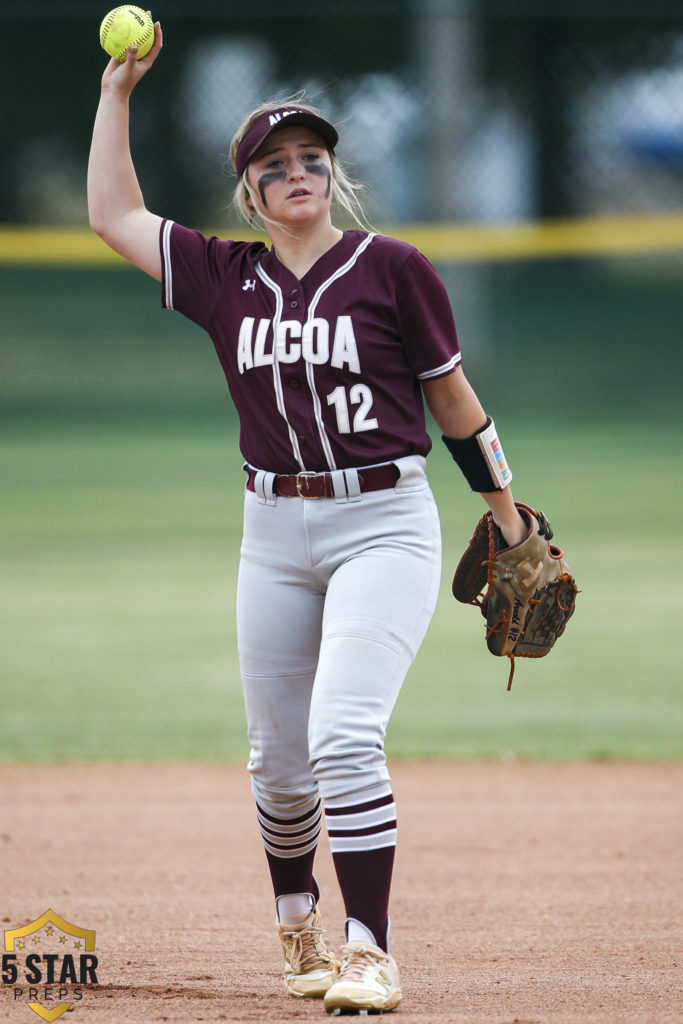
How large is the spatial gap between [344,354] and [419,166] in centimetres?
1167

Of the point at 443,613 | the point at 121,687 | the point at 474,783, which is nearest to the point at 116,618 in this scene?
the point at 121,687

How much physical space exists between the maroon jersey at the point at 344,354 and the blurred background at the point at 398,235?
19.4ft

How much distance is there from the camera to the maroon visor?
276 cm

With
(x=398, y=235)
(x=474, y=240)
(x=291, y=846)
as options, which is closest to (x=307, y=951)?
(x=291, y=846)

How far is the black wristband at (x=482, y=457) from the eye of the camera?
2811mm

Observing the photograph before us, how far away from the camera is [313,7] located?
49.2 ft

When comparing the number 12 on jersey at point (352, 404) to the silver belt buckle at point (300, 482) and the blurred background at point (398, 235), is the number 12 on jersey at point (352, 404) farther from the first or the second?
the blurred background at point (398, 235)

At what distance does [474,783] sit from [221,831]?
1045 millimetres

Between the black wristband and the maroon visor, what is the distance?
69 cm

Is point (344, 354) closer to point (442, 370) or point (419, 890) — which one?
point (442, 370)

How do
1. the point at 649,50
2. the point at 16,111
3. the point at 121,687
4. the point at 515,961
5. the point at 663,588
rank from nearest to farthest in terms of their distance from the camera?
the point at 515,961 → the point at 121,687 → the point at 663,588 → the point at 649,50 → the point at 16,111

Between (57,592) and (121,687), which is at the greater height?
(57,592)

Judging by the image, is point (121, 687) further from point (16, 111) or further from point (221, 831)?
point (16, 111)

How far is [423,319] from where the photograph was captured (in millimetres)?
2689
